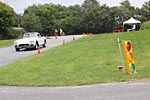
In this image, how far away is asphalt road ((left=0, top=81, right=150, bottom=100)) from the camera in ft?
28.5

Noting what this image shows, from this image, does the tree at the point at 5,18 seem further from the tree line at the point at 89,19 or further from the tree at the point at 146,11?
the tree at the point at 146,11

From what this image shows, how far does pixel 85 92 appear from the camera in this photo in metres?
9.53

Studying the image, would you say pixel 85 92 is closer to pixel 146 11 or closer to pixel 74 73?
pixel 74 73

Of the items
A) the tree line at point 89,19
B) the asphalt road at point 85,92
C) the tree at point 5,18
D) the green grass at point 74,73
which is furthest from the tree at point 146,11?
the asphalt road at point 85,92

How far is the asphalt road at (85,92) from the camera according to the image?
867 centimetres

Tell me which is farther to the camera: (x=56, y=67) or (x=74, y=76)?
(x=56, y=67)

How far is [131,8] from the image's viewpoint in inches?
3743

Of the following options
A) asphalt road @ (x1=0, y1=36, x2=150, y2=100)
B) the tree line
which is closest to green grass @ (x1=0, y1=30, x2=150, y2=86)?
asphalt road @ (x1=0, y1=36, x2=150, y2=100)

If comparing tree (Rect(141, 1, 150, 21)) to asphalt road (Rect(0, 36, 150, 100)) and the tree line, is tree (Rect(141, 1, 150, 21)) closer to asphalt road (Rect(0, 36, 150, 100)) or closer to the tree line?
the tree line

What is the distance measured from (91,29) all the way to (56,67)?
73.4 metres

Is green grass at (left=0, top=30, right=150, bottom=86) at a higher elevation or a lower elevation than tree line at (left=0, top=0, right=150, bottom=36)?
lower

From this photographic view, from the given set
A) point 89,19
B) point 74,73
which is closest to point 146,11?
point 89,19

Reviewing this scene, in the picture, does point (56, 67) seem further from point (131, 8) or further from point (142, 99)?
point (131, 8)

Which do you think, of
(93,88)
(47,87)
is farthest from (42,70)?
(93,88)
